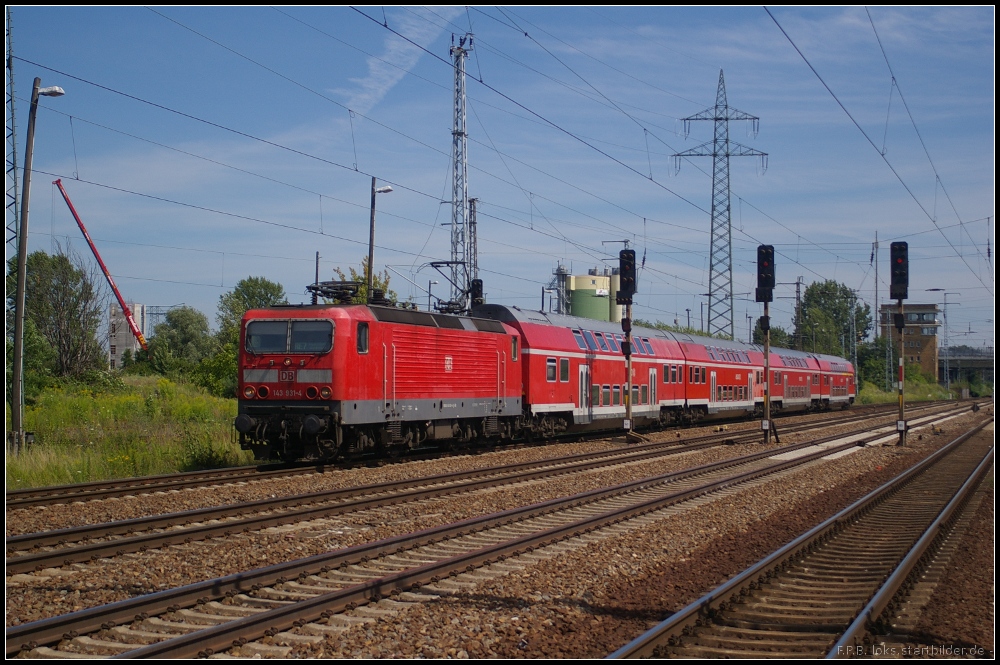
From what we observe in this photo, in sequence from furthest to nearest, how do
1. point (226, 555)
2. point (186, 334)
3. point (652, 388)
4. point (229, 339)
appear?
1. point (186, 334)
2. point (229, 339)
3. point (652, 388)
4. point (226, 555)

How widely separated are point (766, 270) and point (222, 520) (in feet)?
66.2

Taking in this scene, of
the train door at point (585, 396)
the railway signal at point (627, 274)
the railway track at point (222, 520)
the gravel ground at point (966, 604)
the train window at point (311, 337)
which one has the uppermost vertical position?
the railway signal at point (627, 274)

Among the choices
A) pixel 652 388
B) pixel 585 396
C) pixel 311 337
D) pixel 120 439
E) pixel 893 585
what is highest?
pixel 311 337

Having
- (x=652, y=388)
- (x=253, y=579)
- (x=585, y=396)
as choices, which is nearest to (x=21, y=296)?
(x=253, y=579)

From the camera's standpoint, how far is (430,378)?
2159 cm

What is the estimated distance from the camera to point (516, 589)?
9.27 meters

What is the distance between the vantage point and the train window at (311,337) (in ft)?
61.3

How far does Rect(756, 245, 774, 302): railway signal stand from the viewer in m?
28.2

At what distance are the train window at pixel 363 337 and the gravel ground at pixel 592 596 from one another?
785 cm

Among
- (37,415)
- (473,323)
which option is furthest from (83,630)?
(37,415)

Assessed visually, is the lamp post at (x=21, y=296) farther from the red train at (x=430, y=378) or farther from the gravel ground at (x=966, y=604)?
the gravel ground at (x=966, y=604)

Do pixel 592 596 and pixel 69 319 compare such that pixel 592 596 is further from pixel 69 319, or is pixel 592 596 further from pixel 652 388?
pixel 69 319

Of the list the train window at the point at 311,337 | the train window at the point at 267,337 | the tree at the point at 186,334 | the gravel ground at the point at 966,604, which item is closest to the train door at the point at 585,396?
the train window at the point at 311,337

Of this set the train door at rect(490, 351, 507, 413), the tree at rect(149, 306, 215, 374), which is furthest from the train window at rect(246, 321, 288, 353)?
the tree at rect(149, 306, 215, 374)
